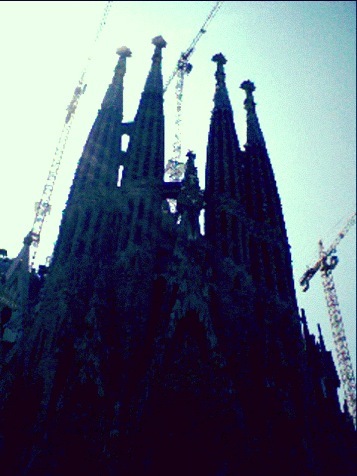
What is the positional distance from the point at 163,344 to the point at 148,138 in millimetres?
14204

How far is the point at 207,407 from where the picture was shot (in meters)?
17.7

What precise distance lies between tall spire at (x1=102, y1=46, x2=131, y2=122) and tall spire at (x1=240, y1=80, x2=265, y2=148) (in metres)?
9.04

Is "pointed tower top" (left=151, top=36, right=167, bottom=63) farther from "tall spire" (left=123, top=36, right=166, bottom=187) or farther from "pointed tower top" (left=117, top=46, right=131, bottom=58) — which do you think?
"tall spire" (left=123, top=36, right=166, bottom=187)

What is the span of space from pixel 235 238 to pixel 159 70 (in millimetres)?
15677

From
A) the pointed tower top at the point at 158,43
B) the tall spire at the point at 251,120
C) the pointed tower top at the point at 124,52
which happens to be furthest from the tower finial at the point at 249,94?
the pointed tower top at the point at 124,52

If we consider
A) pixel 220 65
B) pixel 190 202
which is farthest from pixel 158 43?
pixel 190 202

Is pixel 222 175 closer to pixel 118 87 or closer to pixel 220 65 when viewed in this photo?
pixel 118 87

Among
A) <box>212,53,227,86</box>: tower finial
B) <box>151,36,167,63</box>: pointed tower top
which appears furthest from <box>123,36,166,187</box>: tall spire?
<box>212,53,227,86</box>: tower finial

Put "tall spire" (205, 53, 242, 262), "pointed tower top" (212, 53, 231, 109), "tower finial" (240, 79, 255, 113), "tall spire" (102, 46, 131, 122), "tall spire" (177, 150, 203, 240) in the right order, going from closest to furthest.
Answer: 1. "tall spire" (177, 150, 203, 240)
2. "tall spire" (205, 53, 242, 262)
3. "tall spire" (102, 46, 131, 122)
4. "pointed tower top" (212, 53, 231, 109)
5. "tower finial" (240, 79, 255, 113)

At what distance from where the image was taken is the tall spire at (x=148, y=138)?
26.3 meters

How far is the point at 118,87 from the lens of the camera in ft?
107

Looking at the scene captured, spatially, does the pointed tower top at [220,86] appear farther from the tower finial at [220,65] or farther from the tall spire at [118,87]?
the tall spire at [118,87]

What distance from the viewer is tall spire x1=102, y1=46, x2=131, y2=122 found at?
30.8 m

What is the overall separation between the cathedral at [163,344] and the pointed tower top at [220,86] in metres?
6.06
